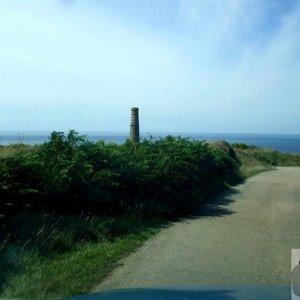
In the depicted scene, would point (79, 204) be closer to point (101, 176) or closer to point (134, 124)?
point (101, 176)

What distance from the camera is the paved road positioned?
6.73 m

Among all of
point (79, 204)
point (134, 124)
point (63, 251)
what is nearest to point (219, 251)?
point (63, 251)

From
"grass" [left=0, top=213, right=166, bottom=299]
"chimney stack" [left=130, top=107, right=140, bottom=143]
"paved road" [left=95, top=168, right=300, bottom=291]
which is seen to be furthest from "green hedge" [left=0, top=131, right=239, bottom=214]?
"chimney stack" [left=130, top=107, right=140, bottom=143]

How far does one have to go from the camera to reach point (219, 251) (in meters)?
8.46

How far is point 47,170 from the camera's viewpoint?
32.0 feet

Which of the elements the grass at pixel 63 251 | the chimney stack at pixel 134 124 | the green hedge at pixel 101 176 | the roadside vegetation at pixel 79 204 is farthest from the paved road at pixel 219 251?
the chimney stack at pixel 134 124

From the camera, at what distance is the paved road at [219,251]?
673cm

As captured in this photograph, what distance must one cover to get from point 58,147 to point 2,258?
13.6 ft

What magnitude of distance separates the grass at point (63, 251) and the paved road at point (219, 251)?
0.97ft

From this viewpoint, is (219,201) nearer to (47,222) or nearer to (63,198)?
(63,198)

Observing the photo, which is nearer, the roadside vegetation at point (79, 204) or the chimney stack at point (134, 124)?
the roadside vegetation at point (79, 204)

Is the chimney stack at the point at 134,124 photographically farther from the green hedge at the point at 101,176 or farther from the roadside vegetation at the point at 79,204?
the roadside vegetation at the point at 79,204

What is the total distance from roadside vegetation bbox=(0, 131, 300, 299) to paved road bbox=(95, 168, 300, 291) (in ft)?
1.35

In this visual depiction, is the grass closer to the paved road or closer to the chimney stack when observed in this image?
the paved road
